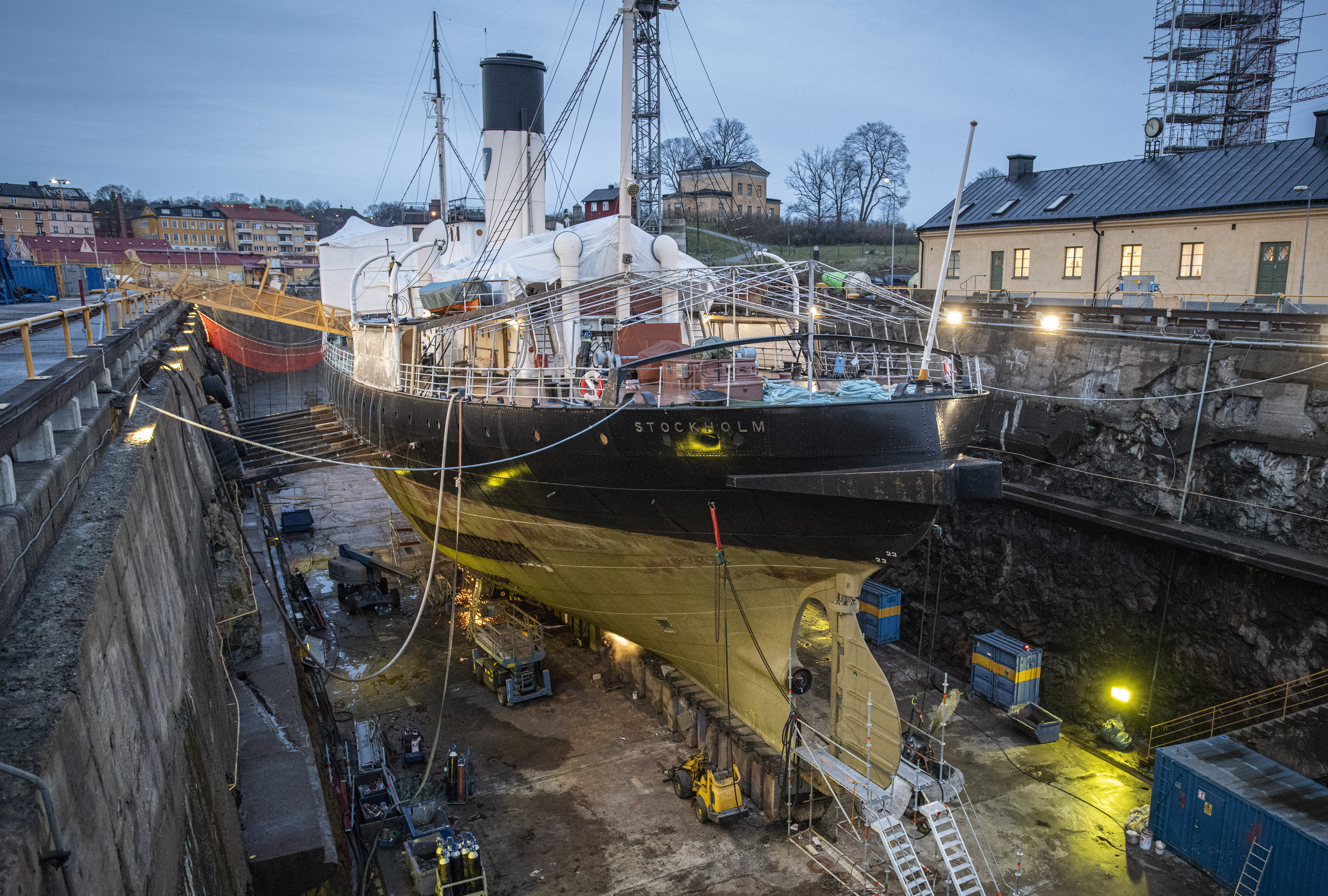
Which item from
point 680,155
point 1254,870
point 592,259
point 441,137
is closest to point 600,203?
point 680,155

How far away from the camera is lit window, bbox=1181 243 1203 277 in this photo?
20.0m

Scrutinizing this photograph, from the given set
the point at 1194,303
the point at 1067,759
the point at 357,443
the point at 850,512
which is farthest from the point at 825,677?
the point at 1194,303

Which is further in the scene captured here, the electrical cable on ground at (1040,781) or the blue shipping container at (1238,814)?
the electrical cable on ground at (1040,781)

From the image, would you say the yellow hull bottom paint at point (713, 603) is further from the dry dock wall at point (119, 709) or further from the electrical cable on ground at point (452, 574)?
the dry dock wall at point (119, 709)

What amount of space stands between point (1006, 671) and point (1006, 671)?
0.01 m

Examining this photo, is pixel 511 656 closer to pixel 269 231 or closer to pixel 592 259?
pixel 592 259

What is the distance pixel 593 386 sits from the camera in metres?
10.3

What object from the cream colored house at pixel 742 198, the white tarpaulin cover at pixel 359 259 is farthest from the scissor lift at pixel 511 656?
the cream colored house at pixel 742 198

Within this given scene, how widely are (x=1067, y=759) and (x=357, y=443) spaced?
49.4ft

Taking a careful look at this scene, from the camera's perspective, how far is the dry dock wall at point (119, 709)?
10.6 ft

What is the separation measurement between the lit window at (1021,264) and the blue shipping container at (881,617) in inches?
488

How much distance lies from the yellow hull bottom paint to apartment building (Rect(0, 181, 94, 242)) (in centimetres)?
7397

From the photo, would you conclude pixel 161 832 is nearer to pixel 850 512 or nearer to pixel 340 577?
pixel 850 512

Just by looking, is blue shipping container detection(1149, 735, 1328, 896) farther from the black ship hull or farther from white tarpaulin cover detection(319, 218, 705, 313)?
white tarpaulin cover detection(319, 218, 705, 313)
